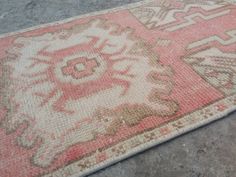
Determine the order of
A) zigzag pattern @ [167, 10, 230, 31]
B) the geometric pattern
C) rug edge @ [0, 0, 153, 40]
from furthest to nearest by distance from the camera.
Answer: rug edge @ [0, 0, 153, 40] < zigzag pattern @ [167, 10, 230, 31] < the geometric pattern

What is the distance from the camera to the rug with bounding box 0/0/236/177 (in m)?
2.32

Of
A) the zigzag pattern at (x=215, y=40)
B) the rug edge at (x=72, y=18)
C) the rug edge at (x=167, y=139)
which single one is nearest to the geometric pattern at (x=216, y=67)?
the zigzag pattern at (x=215, y=40)

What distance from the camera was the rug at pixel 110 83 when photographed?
2.32m

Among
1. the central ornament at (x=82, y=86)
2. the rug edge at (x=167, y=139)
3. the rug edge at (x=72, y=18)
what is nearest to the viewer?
the rug edge at (x=167, y=139)

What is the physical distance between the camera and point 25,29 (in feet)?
12.0

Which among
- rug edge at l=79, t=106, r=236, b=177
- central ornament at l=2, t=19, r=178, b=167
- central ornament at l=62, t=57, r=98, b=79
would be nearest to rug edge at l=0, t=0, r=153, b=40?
central ornament at l=2, t=19, r=178, b=167

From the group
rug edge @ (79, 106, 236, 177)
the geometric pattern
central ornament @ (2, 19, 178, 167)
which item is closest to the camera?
rug edge @ (79, 106, 236, 177)

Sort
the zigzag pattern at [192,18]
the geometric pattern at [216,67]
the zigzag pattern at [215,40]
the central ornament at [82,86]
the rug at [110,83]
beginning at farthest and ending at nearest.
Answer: the zigzag pattern at [192,18]
the zigzag pattern at [215,40]
the geometric pattern at [216,67]
the central ornament at [82,86]
the rug at [110,83]

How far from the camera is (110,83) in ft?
9.27

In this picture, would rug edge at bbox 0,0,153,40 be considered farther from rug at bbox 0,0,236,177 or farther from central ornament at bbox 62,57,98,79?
central ornament at bbox 62,57,98,79

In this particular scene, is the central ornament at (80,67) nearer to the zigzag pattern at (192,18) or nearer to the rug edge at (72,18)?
the rug edge at (72,18)

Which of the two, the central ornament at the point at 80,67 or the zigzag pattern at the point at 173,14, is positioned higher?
the zigzag pattern at the point at 173,14

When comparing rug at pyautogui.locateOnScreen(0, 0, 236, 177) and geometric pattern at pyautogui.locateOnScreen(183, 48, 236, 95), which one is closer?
rug at pyautogui.locateOnScreen(0, 0, 236, 177)

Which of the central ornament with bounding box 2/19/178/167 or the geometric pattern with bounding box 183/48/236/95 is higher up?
the geometric pattern with bounding box 183/48/236/95
